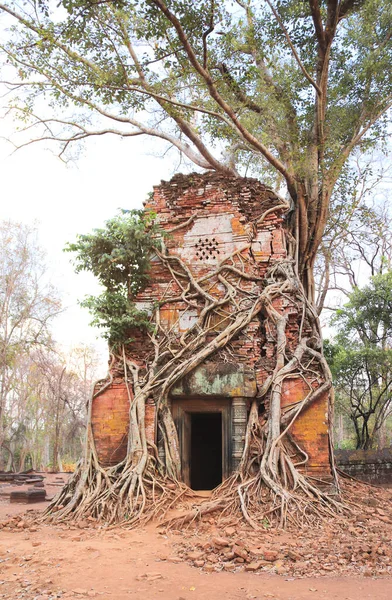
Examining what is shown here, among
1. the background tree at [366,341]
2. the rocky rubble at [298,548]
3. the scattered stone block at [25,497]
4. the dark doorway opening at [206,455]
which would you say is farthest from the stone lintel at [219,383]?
the background tree at [366,341]

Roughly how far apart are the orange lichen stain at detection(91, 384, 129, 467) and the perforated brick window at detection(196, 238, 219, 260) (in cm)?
252

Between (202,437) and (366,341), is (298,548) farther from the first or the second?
(366,341)

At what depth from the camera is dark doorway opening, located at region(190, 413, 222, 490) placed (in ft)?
32.1

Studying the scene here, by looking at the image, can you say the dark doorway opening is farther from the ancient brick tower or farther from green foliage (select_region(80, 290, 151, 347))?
green foliage (select_region(80, 290, 151, 347))

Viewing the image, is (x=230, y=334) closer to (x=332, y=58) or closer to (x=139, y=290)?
(x=139, y=290)

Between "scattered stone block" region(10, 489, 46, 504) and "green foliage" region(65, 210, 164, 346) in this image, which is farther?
"scattered stone block" region(10, 489, 46, 504)

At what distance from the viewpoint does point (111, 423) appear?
719 centimetres

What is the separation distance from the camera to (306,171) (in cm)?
884

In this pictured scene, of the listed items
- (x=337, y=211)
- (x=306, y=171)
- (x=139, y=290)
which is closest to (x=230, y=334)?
(x=139, y=290)

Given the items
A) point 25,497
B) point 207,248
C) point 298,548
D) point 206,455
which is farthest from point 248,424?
point 25,497

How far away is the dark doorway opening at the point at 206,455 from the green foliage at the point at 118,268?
121 inches

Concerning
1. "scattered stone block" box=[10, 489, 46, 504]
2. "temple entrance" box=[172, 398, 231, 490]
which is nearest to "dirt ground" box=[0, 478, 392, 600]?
"temple entrance" box=[172, 398, 231, 490]

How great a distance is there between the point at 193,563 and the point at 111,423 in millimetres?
3176

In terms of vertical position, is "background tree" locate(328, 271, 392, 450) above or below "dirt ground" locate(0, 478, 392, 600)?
above
